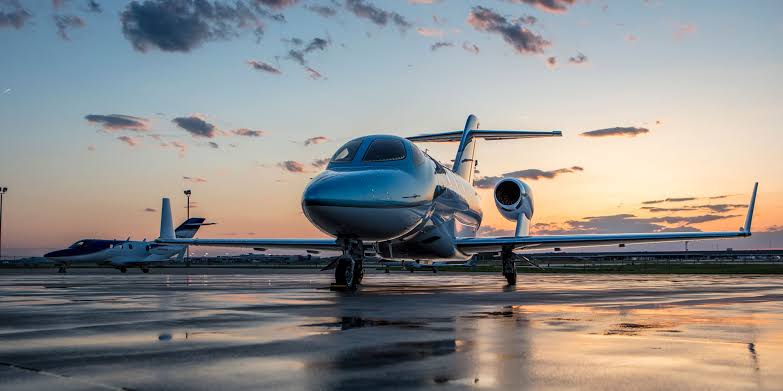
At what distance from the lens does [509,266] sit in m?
25.4

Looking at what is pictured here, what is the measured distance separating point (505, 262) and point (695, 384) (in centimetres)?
2073

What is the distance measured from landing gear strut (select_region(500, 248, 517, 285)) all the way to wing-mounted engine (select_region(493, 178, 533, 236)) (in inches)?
115

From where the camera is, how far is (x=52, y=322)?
31.6 feet

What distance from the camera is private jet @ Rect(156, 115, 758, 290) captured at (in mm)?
17062

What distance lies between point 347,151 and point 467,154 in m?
13.3

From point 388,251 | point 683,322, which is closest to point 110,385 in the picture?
point 683,322

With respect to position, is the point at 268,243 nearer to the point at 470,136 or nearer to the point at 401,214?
the point at 401,214

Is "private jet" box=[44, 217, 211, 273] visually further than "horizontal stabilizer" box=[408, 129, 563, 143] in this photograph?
Yes

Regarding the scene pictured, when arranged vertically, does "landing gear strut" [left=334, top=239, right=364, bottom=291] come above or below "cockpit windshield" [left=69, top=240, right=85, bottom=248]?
below

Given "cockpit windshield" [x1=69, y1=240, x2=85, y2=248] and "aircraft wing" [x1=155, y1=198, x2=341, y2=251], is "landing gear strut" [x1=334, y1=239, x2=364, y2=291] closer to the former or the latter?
"aircraft wing" [x1=155, y1=198, x2=341, y2=251]

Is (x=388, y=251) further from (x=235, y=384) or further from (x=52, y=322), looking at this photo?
(x=235, y=384)

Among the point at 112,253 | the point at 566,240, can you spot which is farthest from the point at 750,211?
the point at 112,253

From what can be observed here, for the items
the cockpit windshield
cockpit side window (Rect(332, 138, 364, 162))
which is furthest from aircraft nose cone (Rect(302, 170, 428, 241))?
the cockpit windshield

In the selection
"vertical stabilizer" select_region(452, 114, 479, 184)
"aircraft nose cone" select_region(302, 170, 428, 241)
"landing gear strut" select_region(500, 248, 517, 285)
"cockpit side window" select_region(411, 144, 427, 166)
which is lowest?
"landing gear strut" select_region(500, 248, 517, 285)
